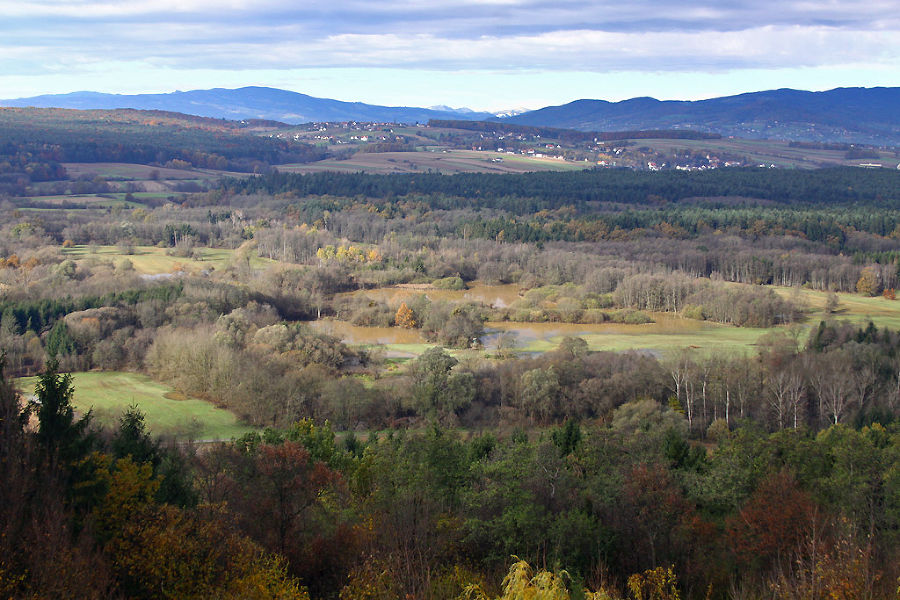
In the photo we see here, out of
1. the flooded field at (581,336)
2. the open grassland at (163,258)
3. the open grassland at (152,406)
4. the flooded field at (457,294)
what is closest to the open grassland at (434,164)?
the open grassland at (163,258)

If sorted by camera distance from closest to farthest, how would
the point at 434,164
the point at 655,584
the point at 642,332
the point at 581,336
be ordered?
the point at 655,584 < the point at 581,336 < the point at 642,332 < the point at 434,164

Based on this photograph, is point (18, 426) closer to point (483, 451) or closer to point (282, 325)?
point (483, 451)

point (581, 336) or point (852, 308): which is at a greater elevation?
point (852, 308)

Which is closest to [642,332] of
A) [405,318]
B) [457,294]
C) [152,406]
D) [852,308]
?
[405,318]

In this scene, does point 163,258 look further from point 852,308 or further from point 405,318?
point 852,308

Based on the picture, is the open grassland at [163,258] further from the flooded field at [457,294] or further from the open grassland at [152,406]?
the open grassland at [152,406]

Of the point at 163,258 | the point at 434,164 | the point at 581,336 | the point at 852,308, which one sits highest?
the point at 434,164

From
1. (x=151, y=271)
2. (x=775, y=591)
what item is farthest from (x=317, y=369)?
(x=151, y=271)

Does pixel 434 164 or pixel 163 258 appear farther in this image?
pixel 434 164
